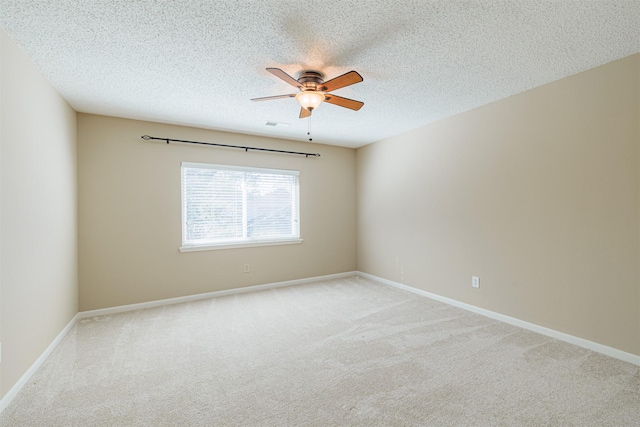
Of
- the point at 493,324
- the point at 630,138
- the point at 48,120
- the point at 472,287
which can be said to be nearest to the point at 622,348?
the point at 493,324

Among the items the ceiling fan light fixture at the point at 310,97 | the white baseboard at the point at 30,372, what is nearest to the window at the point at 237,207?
the white baseboard at the point at 30,372

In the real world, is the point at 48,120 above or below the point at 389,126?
below

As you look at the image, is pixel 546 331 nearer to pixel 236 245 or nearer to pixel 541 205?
pixel 541 205

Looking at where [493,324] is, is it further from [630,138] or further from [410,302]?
[630,138]

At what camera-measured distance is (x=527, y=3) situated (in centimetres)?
171

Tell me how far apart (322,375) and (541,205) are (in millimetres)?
2570

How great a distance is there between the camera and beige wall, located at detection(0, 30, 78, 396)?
1943 mm

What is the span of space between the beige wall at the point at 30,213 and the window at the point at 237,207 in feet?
4.30

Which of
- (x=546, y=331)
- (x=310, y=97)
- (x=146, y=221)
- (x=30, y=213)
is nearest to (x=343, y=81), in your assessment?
(x=310, y=97)

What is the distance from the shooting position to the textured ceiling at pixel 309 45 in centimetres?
175

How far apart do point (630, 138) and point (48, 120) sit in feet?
15.9

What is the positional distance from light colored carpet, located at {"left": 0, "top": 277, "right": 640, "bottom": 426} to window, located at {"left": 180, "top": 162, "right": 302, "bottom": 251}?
4.10 ft

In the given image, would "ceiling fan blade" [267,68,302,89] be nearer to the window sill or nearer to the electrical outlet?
the window sill

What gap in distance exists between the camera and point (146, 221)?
12.4ft
